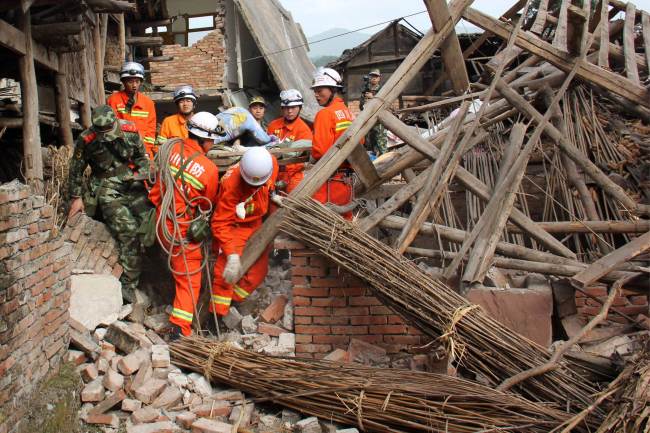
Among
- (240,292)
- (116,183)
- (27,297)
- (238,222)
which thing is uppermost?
(116,183)

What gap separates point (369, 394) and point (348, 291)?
1199 millimetres

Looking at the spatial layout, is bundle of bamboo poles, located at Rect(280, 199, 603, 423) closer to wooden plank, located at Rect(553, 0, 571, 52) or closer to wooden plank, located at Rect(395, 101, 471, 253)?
wooden plank, located at Rect(395, 101, 471, 253)

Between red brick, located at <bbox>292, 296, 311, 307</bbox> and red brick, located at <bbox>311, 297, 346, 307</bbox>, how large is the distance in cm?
6

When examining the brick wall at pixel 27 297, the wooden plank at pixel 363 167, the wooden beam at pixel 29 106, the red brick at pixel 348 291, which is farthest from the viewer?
the wooden beam at pixel 29 106

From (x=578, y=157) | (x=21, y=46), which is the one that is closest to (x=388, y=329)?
(x=578, y=157)

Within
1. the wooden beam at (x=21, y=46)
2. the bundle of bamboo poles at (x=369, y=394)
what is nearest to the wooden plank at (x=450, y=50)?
the bundle of bamboo poles at (x=369, y=394)

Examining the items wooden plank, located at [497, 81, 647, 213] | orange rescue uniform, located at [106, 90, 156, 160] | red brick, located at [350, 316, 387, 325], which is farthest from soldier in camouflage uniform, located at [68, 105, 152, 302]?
wooden plank, located at [497, 81, 647, 213]

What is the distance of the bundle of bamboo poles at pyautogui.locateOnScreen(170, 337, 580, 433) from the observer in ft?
12.9

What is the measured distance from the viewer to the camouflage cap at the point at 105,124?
5.52 metres

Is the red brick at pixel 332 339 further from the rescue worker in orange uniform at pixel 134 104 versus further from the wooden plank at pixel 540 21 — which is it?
the wooden plank at pixel 540 21

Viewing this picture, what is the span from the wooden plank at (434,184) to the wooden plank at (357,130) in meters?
0.62

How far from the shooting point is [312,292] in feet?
17.5

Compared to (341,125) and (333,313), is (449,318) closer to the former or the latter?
(333,313)

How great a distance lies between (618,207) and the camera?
225 inches
